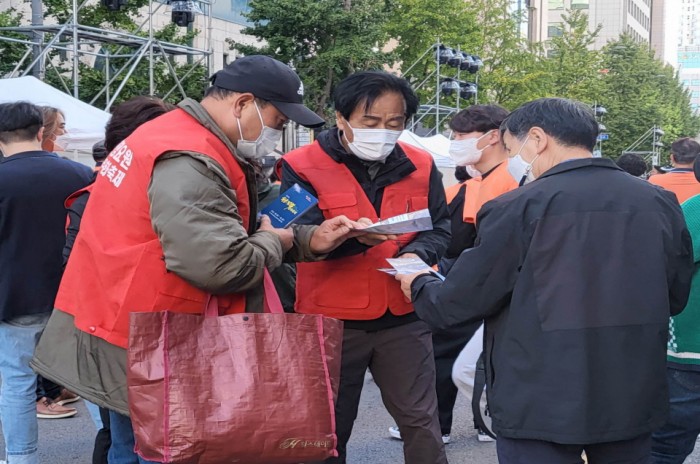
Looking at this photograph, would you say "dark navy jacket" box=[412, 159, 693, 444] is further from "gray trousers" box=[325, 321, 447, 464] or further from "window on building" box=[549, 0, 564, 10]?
"window on building" box=[549, 0, 564, 10]

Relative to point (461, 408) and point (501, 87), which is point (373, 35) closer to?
point (501, 87)

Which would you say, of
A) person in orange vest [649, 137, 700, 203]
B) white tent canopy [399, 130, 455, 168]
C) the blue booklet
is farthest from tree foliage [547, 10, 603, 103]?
the blue booklet

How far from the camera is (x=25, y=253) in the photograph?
14.9ft

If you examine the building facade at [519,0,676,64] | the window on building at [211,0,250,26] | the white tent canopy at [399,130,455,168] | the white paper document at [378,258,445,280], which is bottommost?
the white tent canopy at [399,130,455,168]

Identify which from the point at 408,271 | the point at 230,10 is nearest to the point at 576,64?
the point at 230,10

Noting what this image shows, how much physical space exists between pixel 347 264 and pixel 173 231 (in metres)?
1.45

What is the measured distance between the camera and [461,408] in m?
6.71

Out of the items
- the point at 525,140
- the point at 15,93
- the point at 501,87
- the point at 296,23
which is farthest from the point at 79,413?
the point at 501,87

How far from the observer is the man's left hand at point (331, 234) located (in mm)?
3482

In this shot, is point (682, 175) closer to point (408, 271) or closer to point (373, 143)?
point (373, 143)

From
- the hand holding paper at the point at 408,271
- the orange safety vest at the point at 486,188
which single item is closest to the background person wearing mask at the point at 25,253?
the hand holding paper at the point at 408,271

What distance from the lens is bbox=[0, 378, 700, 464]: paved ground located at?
550 cm

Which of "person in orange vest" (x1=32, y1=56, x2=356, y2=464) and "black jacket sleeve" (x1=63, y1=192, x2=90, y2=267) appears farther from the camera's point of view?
"black jacket sleeve" (x1=63, y1=192, x2=90, y2=267)

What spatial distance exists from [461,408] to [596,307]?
4.15m
